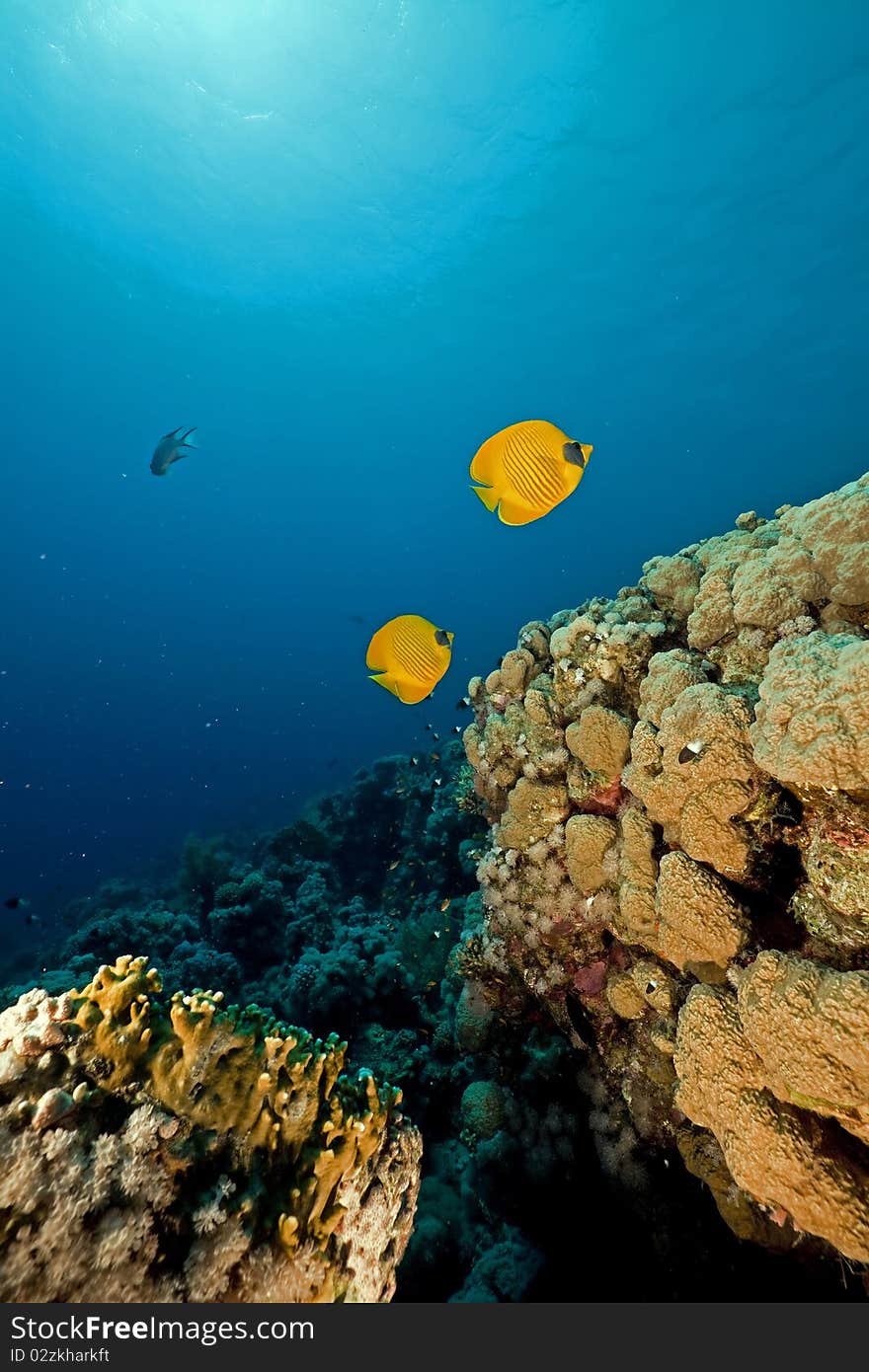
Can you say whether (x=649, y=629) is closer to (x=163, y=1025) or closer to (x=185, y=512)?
(x=163, y=1025)

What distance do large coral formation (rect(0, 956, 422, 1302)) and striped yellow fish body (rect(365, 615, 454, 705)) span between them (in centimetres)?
173

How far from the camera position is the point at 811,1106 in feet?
6.29

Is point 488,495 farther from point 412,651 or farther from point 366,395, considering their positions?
point 366,395

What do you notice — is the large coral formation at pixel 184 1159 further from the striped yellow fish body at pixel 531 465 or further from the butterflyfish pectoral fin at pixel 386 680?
the striped yellow fish body at pixel 531 465

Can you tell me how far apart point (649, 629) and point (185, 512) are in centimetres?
10669

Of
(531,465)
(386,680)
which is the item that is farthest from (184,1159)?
(531,465)

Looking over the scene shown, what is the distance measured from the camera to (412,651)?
303 centimetres

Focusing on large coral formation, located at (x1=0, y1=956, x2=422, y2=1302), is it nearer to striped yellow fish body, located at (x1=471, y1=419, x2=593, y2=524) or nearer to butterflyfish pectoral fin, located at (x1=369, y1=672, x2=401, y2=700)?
butterflyfish pectoral fin, located at (x1=369, y1=672, x2=401, y2=700)

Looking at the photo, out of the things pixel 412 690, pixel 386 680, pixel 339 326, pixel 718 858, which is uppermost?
pixel 339 326

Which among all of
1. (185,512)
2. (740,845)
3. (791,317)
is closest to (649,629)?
(740,845)

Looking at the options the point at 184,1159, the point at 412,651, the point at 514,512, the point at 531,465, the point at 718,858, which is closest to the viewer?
the point at 184,1159

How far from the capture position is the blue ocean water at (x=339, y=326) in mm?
25953

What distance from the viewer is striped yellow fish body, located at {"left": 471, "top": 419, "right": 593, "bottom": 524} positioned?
261cm

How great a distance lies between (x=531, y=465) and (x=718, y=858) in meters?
1.97
